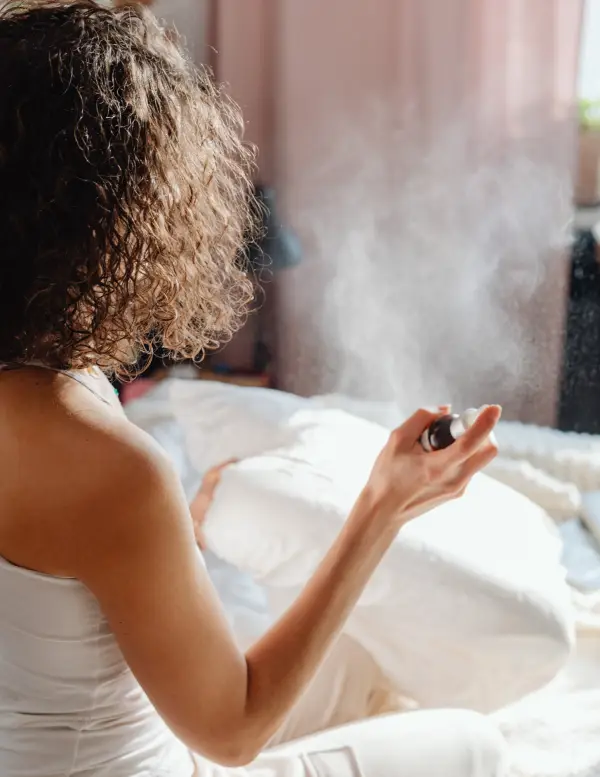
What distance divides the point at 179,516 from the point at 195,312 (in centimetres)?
24

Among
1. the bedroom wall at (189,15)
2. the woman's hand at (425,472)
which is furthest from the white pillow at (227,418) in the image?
the bedroom wall at (189,15)

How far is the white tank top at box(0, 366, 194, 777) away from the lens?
2.14ft

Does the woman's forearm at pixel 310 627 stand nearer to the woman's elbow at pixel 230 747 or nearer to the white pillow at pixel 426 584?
the woman's elbow at pixel 230 747

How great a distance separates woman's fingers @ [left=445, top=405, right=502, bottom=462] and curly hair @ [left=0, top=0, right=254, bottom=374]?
0.27m

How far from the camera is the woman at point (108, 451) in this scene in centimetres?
61

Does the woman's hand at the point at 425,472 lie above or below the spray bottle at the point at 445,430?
below

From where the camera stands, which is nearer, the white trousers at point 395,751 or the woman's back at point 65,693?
the woman's back at point 65,693

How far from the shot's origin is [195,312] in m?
0.81

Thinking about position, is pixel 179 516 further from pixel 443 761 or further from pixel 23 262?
pixel 443 761

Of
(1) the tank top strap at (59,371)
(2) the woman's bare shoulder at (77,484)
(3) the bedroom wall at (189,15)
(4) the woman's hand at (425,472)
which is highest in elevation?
(3) the bedroom wall at (189,15)

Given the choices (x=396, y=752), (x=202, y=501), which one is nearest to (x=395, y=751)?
(x=396, y=752)

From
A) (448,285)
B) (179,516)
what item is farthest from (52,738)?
(448,285)

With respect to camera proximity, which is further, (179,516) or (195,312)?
(195,312)

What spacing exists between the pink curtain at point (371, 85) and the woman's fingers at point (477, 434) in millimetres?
1247
